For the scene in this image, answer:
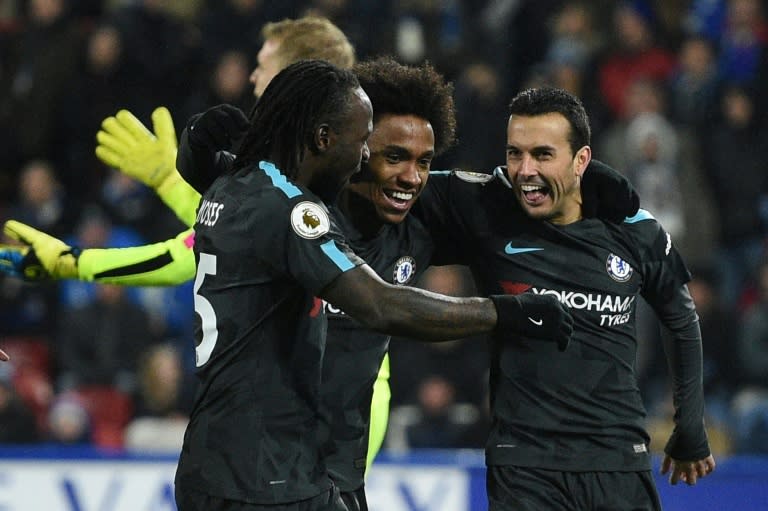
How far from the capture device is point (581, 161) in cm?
457

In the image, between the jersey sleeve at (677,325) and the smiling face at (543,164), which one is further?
the jersey sleeve at (677,325)

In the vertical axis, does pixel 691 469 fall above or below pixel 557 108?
below

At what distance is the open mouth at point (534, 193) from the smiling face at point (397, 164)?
34 cm

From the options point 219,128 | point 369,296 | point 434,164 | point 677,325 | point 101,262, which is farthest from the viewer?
point 434,164

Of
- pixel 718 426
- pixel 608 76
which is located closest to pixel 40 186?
pixel 608 76

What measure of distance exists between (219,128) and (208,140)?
7cm

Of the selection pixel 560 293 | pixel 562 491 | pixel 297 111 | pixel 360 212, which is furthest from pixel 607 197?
pixel 297 111

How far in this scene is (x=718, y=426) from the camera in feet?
29.1

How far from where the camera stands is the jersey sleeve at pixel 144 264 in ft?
16.1

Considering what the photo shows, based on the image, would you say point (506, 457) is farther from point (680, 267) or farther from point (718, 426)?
point (718, 426)

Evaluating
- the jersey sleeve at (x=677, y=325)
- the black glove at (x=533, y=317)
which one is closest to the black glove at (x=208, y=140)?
the black glove at (x=533, y=317)

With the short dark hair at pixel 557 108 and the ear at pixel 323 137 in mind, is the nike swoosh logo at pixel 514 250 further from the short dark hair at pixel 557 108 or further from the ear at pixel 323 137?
the ear at pixel 323 137

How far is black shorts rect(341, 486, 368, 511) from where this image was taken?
436cm

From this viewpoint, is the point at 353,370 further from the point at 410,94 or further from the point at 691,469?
the point at 691,469
